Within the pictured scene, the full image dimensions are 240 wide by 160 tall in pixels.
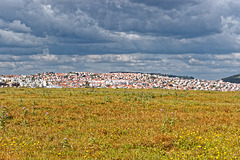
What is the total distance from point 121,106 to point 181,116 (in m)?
→ 5.97

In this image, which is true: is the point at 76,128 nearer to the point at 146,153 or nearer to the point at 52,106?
the point at 146,153

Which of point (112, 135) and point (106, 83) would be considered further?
point (106, 83)

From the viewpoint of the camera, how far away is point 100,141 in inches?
463

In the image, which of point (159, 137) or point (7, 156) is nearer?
point (7, 156)

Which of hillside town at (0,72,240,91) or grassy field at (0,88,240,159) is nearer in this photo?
grassy field at (0,88,240,159)

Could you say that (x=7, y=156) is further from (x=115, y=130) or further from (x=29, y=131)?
(x=115, y=130)

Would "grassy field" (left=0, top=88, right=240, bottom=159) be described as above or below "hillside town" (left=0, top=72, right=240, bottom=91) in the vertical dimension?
above

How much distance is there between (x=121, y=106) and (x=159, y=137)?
10.6m

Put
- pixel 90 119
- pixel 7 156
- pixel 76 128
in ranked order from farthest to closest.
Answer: pixel 90 119, pixel 76 128, pixel 7 156

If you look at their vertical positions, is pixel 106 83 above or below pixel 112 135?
below

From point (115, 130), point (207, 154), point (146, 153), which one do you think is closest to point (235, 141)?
point (207, 154)

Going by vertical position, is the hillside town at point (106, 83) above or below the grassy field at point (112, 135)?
below

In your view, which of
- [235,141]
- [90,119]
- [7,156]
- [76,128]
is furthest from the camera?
[90,119]

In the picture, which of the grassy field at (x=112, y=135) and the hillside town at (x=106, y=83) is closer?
the grassy field at (x=112, y=135)
